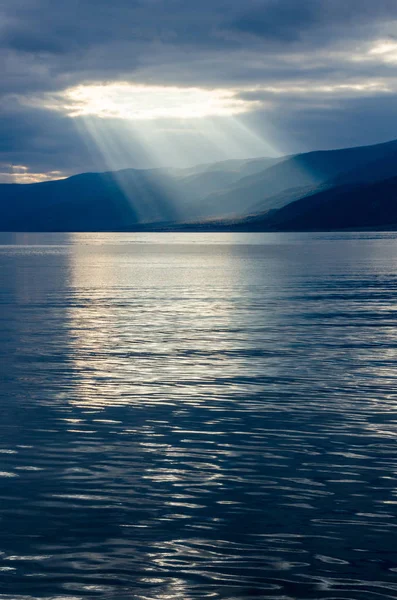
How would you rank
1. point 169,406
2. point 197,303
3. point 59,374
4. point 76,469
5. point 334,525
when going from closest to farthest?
point 334,525, point 76,469, point 169,406, point 59,374, point 197,303

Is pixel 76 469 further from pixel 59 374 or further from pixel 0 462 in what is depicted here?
pixel 59 374

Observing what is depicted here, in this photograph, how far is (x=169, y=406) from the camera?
2453 cm

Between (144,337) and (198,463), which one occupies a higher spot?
(144,337)

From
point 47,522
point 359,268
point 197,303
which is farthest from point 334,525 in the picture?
point 359,268

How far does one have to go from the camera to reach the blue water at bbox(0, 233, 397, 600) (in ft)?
41.8

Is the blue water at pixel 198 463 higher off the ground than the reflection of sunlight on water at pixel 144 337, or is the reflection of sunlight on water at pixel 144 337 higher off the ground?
the reflection of sunlight on water at pixel 144 337

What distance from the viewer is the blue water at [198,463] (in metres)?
12.7

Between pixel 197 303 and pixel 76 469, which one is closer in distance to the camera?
pixel 76 469

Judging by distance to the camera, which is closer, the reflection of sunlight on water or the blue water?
the blue water

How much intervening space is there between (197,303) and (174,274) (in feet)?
123

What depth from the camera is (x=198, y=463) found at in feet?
61.0

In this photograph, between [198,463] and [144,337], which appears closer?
[198,463]

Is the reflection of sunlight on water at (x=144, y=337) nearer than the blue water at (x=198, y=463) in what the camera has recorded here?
No

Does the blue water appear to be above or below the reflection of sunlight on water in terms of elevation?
below
